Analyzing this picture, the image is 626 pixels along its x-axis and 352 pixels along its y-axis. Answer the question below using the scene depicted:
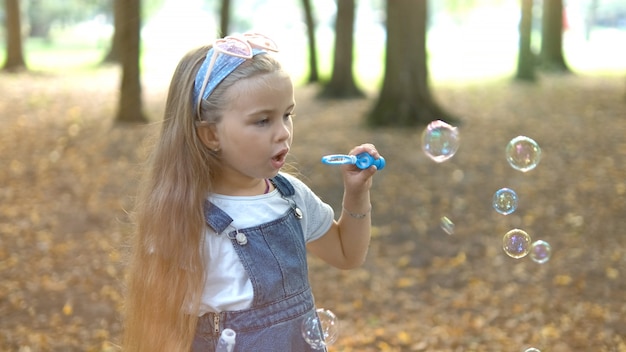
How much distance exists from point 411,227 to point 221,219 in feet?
17.0

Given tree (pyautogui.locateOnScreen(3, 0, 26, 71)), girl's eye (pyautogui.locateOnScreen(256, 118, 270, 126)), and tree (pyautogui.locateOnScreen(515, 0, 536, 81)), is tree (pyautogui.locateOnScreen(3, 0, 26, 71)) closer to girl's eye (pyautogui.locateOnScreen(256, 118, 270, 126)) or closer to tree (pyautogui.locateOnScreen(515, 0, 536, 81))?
tree (pyautogui.locateOnScreen(515, 0, 536, 81))

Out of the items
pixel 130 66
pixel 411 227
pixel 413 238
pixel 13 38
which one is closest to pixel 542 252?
pixel 413 238

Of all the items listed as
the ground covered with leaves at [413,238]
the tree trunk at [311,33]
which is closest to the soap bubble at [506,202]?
the ground covered with leaves at [413,238]

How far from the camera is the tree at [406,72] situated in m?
10.4

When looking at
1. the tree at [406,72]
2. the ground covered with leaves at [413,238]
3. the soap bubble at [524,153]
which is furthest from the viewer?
the tree at [406,72]

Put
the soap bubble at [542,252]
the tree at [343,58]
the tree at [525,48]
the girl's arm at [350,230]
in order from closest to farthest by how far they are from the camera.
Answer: the girl's arm at [350,230] < the soap bubble at [542,252] < the tree at [343,58] < the tree at [525,48]

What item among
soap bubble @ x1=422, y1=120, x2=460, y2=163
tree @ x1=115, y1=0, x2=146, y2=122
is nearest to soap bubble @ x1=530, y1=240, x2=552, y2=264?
soap bubble @ x1=422, y1=120, x2=460, y2=163

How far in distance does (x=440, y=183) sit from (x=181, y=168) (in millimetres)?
6266

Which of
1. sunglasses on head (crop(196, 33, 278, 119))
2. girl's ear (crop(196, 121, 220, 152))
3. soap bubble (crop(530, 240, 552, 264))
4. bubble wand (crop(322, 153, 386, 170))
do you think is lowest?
soap bubble (crop(530, 240, 552, 264))

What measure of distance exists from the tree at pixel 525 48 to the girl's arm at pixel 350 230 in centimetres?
1641

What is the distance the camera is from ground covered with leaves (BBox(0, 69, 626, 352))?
16.9 ft

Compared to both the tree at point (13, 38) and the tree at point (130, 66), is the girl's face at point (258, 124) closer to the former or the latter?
the tree at point (130, 66)

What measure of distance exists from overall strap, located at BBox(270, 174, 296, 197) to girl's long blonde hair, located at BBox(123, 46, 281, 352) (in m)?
0.21

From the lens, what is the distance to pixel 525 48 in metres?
18.5
